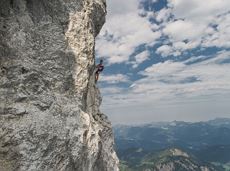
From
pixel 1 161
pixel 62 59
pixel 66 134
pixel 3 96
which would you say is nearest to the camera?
pixel 1 161

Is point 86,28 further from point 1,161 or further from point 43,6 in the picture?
point 1,161

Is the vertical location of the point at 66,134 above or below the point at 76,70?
below

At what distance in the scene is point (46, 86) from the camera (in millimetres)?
25922

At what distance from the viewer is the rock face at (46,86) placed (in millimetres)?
22906

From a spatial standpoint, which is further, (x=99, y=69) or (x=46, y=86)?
(x=99, y=69)

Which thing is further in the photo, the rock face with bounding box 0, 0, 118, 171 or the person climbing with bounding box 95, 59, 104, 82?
the person climbing with bounding box 95, 59, 104, 82

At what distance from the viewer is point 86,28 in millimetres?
31016

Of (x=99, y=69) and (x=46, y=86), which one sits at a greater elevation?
(x=99, y=69)

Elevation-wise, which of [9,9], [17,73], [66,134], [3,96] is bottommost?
[66,134]

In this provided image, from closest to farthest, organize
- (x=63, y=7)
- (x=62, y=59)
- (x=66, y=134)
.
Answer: (x=66, y=134)
(x=62, y=59)
(x=63, y=7)

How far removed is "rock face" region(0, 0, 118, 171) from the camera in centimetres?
2291

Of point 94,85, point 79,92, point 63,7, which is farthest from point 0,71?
point 94,85

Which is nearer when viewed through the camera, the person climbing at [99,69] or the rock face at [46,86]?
the rock face at [46,86]

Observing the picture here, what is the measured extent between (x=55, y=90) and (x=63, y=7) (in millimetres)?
8140
